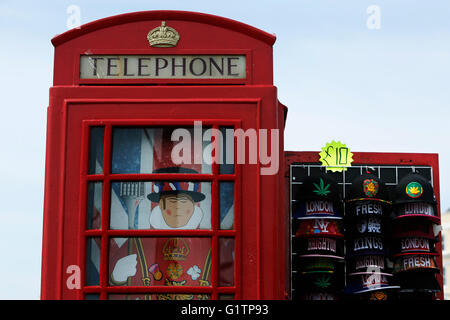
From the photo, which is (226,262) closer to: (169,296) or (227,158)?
(169,296)

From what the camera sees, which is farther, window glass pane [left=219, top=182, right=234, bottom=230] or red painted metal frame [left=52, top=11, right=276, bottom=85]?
red painted metal frame [left=52, top=11, right=276, bottom=85]

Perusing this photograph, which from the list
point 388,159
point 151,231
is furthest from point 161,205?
point 388,159

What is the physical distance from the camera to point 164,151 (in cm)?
587

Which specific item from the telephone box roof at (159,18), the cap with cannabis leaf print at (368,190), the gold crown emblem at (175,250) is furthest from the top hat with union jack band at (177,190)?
the cap with cannabis leaf print at (368,190)

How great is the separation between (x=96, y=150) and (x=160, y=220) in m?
0.82

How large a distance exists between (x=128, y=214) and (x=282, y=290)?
145cm

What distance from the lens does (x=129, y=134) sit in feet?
19.4

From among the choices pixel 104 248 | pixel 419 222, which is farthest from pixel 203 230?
pixel 419 222

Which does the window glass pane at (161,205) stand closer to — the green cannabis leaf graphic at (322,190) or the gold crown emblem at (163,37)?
the gold crown emblem at (163,37)

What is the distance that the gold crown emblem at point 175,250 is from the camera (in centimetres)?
570

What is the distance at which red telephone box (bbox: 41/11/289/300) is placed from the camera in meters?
5.69

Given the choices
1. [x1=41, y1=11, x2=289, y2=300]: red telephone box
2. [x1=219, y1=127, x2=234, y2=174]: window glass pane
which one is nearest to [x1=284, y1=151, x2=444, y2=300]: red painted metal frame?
[x1=41, y1=11, x2=289, y2=300]: red telephone box

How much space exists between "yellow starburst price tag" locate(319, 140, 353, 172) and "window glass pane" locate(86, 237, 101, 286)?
142 inches

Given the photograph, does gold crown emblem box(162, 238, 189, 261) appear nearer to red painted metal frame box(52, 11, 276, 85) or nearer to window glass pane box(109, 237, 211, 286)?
window glass pane box(109, 237, 211, 286)
